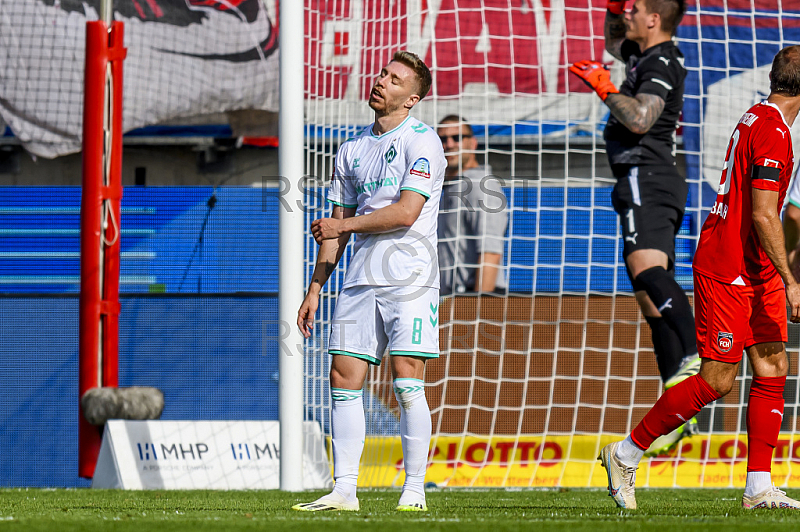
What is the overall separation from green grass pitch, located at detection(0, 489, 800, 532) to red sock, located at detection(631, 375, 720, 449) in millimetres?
259

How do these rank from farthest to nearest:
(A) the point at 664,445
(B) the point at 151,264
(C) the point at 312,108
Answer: (B) the point at 151,264
(C) the point at 312,108
(A) the point at 664,445

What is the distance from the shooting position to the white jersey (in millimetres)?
3230

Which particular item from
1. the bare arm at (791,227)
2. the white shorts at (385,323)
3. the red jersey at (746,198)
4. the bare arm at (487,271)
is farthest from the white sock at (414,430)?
the bare arm at (487,271)

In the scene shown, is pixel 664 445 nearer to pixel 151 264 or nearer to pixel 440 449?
pixel 440 449

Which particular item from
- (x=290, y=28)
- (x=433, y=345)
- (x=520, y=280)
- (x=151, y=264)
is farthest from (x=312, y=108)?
(x=151, y=264)

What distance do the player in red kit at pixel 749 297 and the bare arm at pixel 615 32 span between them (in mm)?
1832

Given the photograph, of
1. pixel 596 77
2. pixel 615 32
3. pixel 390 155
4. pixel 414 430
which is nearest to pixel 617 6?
pixel 615 32

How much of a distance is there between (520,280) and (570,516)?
16.0 ft

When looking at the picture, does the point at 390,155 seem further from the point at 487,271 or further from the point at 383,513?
the point at 487,271

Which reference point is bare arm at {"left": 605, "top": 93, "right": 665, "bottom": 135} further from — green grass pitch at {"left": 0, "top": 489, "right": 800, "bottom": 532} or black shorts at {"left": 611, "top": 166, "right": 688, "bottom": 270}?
green grass pitch at {"left": 0, "top": 489, "right": 800, "bottom": 532}

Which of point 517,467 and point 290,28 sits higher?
point 290,28

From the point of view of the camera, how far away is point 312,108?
5.06 meters

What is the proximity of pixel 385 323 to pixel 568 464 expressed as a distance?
293 centimetres

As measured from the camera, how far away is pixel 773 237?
316cm
